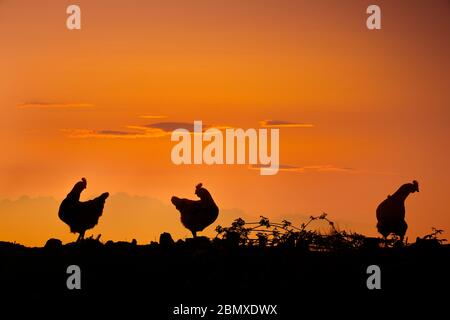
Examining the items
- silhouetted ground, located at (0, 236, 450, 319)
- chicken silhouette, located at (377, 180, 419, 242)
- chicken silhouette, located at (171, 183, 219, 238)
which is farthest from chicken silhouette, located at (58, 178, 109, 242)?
chicken silhouette, located at (377, 180, 419, 242)

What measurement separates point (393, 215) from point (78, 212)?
7.94 meters

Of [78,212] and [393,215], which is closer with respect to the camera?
[393,215]

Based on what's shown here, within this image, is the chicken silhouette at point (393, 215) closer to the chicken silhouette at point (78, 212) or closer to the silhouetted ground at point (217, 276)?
the silhouetted ground at point (217, 276)

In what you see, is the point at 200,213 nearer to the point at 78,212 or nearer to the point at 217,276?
the point at 78,212

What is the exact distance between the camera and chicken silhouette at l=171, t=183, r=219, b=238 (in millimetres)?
22531

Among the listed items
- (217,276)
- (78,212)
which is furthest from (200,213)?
(217,276)

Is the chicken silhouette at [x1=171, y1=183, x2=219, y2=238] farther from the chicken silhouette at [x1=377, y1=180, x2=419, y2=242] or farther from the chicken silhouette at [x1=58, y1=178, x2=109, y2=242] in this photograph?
the chicken silhouette at [x1=377, y1=180, x2=419, y2=242]

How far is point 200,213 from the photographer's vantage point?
74.2 feet

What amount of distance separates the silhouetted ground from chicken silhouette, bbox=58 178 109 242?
309cm

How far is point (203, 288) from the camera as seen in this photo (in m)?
16.2

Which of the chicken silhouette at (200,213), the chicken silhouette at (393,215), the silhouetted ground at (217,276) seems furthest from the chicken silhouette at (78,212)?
the chicken silhouette at (393,215)

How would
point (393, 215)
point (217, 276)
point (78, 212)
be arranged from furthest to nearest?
point (78, 212) → point (393, 215) → point (217, 276)

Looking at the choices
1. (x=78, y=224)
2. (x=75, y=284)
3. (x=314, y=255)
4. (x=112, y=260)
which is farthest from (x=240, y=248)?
(x=78, y=224)
